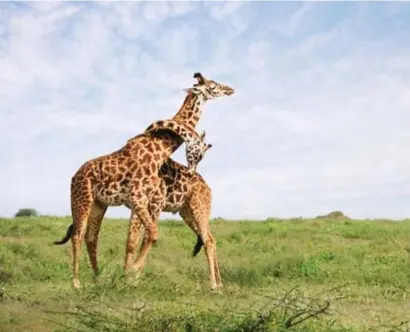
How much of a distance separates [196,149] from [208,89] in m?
1.06

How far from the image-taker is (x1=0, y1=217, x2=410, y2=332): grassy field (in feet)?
22.2

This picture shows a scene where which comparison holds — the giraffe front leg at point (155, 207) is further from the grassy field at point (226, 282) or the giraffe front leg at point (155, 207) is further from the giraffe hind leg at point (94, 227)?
the giraffe hind leg at point (94, 227)

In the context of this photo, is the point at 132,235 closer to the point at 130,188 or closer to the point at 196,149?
the point at 130,188

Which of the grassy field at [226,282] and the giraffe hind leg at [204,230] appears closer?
the grassy field at [226,282]

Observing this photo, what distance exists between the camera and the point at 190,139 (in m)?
10.9

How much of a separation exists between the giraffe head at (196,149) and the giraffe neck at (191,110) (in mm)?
397

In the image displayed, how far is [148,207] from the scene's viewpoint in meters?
10.8

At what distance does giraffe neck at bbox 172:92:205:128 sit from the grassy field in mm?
2236

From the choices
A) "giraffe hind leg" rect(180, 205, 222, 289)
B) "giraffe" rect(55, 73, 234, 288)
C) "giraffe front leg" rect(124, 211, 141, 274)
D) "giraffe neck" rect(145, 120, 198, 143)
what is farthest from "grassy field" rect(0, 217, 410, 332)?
"giraffe neck" rect(145, 120, 198, 143)

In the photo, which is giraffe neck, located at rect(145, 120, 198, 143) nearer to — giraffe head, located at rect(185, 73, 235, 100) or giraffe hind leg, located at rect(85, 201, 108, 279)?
giraffe head, located at rect(185, 73, 235, 100)

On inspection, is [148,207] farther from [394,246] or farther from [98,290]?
[394,246]

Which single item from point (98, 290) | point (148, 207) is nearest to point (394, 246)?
point (148, 207)

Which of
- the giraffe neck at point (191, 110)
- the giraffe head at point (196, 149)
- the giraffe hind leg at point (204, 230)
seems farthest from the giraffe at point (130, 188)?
the giraffe hind leg at point (204, 230)

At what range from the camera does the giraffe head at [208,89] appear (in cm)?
1141
